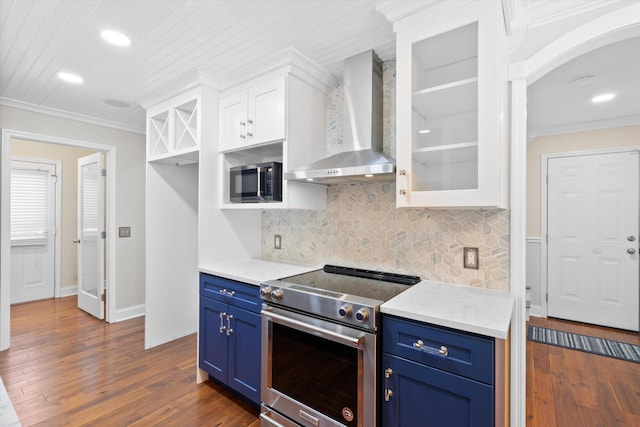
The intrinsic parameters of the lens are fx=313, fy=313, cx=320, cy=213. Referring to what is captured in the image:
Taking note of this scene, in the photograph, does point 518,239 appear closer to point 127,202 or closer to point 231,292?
point 231,292

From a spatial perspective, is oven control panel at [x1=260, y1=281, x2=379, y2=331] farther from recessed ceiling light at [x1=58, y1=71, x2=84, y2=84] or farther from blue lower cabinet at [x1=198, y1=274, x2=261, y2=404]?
recessed ceiling light at [x1=58, y1=71, x2=84, y2=84]

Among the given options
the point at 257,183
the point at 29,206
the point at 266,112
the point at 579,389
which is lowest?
the point at 579,389

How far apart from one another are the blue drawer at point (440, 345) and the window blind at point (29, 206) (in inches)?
220

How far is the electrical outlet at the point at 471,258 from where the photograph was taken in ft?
6.17

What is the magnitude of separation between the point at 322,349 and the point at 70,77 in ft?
9.73

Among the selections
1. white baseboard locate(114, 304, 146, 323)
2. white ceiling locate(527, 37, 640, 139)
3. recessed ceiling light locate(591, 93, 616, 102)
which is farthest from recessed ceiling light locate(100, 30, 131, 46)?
Result: recessed ceiling light locate(591, 93, 616, 102)

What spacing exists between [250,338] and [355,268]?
89 cm

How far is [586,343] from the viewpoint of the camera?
3.29 m

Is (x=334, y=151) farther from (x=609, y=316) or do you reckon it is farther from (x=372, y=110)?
(x=609, y=316)

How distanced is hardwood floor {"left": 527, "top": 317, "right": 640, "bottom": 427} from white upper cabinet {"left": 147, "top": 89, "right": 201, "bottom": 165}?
129 inches

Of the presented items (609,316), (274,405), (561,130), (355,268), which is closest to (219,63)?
(355,268)

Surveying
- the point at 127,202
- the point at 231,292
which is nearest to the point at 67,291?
the point at 127,202

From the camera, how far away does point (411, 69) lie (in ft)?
5.64

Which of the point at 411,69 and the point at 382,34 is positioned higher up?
the point at 382,34
